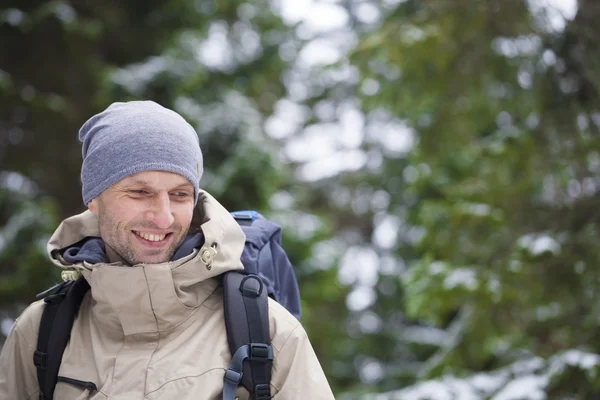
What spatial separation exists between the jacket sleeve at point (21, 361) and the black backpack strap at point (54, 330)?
0.19ft

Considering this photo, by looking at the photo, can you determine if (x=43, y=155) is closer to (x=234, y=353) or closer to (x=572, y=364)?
(x=572, y=364)

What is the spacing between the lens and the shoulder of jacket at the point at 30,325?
216 centimetres

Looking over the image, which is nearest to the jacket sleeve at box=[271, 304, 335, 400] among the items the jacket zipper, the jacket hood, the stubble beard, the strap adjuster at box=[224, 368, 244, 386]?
the strap adjuster at box=[224, 368, 244, 386]

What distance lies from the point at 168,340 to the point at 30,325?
488 millimetres

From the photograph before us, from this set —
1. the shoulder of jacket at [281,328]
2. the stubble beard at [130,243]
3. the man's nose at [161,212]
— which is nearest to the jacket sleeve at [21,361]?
the stubble beard at [130,243]

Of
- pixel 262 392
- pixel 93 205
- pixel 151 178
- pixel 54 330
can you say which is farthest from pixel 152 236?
pixel 262 392

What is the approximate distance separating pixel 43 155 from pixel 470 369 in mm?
5560

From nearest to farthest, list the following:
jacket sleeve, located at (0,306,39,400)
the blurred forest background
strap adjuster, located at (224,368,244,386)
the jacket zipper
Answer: strap adjuster, located at (224,368,244,386) < the jacket zipper < jacket sleeve, located at (0,306,39,400) < the blurred forest background

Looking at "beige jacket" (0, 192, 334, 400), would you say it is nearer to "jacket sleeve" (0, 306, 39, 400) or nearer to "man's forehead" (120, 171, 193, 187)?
"jacket sleeve" (0, 306, 39, 400)

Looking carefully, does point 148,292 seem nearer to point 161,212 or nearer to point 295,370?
point 161,212

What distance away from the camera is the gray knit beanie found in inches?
79.7

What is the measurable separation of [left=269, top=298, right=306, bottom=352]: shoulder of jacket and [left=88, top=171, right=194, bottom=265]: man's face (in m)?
0.37

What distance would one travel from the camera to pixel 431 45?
578cm

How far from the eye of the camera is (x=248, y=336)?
1951 mm
